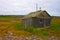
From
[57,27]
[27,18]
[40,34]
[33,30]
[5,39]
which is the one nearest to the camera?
[5,39]

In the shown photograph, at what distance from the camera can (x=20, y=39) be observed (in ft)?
113

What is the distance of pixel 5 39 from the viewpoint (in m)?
34.1

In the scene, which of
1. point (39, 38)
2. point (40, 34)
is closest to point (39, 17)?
point (40, 34)

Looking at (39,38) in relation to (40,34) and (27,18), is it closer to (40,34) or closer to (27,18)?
(40,34)

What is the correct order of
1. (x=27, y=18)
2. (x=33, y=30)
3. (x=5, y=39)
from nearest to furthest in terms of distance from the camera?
(x=5, y=39), (x=33, y=30), (x=27, y=18)

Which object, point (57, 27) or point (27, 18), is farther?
point (27, 18)

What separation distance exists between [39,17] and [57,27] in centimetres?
425

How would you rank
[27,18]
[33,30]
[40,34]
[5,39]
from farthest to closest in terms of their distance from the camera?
[27,18] → [33,30] → [40,34] → [5,39]

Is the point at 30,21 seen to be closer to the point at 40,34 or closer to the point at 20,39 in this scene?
the point at 40,34

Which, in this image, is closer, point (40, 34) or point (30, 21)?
point (40, 34)

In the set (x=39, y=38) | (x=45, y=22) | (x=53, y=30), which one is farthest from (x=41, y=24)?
(x=39, y=38)

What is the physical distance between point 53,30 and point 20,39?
1158 cm

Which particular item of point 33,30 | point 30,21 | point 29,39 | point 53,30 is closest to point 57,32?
point 53,30

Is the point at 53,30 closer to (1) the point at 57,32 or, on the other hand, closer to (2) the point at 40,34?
(1) the point at 57,32
